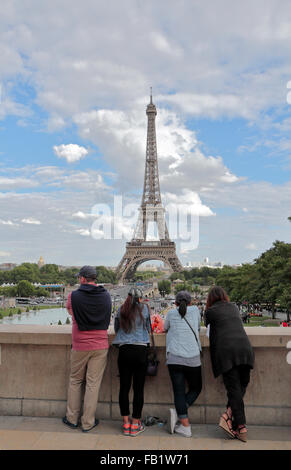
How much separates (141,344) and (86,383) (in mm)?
1044

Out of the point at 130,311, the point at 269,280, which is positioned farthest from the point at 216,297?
the point at 269,280

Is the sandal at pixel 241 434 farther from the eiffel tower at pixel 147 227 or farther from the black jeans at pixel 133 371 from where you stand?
the eiffel tower at pixel 147 227

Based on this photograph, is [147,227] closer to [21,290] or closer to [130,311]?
[21,290]

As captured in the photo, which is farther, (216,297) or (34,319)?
(34,319)

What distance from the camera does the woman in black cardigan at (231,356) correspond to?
5430mm

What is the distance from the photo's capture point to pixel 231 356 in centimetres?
543

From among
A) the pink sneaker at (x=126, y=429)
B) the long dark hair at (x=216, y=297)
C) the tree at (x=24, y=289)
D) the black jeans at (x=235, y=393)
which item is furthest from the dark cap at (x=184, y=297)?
the tree at (x=24, y=289)

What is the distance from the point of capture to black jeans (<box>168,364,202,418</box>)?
18.7ft

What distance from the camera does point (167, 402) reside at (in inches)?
251

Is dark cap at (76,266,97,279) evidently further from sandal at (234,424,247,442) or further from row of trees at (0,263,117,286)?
row of trees at (0,263,117,286)

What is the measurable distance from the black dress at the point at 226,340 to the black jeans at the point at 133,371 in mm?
1004

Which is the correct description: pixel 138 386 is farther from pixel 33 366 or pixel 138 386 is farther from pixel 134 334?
pixel 33 366

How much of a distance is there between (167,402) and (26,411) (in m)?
2.29

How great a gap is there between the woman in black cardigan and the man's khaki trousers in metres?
1.62
